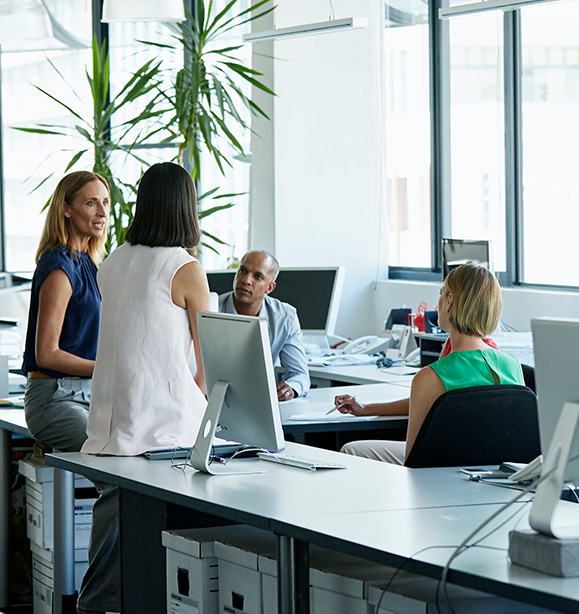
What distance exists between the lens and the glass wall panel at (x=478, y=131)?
643 centimetres

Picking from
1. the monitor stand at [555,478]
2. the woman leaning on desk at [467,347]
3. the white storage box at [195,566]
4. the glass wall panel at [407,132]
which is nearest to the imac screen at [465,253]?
the glass wall panel at [407,132]

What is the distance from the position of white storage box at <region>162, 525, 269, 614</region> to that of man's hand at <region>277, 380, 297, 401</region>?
1515mm

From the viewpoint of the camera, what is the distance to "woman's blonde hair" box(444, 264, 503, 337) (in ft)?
11.0

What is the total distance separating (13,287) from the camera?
27.6 ft

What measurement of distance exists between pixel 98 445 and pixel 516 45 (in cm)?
409

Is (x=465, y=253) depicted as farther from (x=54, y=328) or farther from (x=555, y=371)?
(x=555, y=371)

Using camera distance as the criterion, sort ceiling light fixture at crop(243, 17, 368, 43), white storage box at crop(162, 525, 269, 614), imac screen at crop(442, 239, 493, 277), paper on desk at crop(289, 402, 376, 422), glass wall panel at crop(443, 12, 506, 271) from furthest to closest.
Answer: glass wall panel at crop(443, 12, 506, 271) < ceiling light fixture at crop(243, 17, 368, 43) < imac screen at crop(442, 239, 493, 277) < paper on desk at crop(289, 402, 376, 422) < white storage box at crop(162, 525, 269, 614)

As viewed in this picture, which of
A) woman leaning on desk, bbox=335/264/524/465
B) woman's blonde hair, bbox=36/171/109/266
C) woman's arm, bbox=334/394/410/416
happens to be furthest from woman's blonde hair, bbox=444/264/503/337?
woman's blonde hair, bbox=36/171/109/266

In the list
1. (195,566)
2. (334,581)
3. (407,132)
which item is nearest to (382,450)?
(195,566)

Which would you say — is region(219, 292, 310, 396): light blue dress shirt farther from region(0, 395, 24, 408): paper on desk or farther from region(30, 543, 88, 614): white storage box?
region(30, 543, 88, 614): white storage box

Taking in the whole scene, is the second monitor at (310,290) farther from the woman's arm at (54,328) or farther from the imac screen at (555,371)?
the imac screen at (555,371)

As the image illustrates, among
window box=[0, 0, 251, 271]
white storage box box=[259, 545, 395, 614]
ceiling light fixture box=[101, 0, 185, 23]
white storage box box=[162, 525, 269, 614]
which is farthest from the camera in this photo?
window box=[0, 0, 251, 271]

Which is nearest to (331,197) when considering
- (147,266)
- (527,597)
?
(147,266)

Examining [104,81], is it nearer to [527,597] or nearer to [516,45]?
[516,45]
